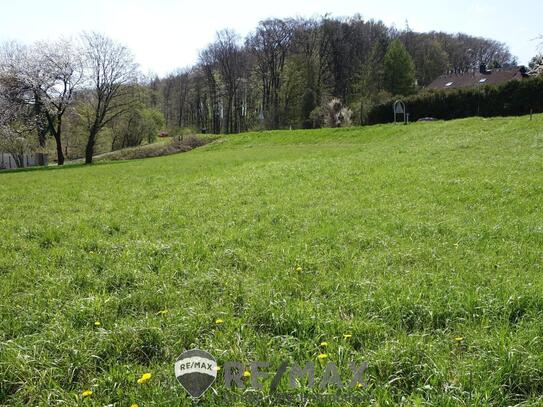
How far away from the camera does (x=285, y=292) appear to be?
420cm

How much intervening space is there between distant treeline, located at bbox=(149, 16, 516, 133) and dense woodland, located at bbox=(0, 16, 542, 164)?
0.15 metres

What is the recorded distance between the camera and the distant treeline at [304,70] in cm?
5525

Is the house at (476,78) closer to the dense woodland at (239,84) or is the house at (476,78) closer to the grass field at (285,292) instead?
the dense woodland at (239,84)

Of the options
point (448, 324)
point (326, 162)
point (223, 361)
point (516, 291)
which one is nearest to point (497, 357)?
point (448, 324)

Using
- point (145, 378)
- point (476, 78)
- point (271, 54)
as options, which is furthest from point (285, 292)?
point (476, 78)

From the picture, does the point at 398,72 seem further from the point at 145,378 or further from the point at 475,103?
the point at 145,378

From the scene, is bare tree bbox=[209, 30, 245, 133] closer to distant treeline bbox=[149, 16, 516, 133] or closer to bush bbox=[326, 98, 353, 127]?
distant treeline bbox=[149, 16, 516, 133]

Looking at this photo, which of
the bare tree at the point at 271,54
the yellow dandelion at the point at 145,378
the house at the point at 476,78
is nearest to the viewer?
the yellow dandelion at the point at 145,378

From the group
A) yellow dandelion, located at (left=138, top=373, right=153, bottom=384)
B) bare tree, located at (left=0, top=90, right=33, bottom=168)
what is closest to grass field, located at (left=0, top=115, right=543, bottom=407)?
yellow dandelion, located at (left=138, top=373, right=153, bottom=384)

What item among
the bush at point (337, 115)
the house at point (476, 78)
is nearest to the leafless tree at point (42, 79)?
the bush at point (337, 115)

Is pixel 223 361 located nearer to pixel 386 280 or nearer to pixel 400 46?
pixel 386 280

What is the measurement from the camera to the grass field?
2.76 metres

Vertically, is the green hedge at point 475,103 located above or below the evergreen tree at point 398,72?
below

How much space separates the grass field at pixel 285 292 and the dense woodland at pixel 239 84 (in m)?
28.1
